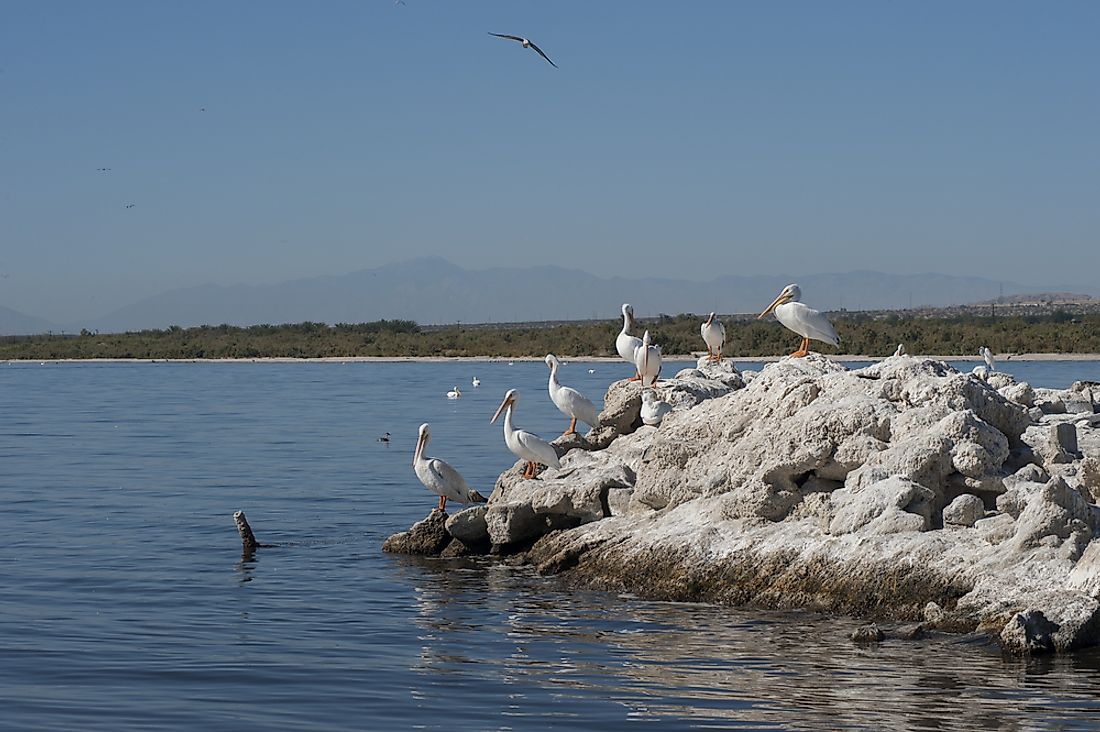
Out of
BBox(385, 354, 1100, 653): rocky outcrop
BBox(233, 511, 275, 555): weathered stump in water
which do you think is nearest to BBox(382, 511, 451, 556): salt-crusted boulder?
BBox(385, 354, 1100, 653): rocky outcrop

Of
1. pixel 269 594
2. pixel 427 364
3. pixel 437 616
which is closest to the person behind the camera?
pixel 437 616

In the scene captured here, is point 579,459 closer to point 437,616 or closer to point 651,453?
point 651,453

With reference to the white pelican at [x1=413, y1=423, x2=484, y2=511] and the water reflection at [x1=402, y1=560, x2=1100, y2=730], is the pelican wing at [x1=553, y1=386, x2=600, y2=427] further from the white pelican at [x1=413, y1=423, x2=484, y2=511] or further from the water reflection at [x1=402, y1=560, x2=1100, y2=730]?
the water reflection at [x1=402, y1=560, x2=1100, y2=730]

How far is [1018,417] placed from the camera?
1334 centimetres

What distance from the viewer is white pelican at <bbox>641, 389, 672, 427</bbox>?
16.1 meters

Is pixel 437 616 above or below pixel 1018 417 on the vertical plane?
below

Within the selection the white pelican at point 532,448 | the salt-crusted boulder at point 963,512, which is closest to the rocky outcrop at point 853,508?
the salt-crusted boulder at point 963,512

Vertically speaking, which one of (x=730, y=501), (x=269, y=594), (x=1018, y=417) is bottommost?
(x=269, y=594)

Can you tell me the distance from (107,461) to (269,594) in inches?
544

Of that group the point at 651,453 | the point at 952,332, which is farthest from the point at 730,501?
the point at 952,332

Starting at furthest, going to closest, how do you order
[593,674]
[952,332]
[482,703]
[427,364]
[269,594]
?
[427,364]
[952,332]
[269,594]
[593,674]
[482,703]

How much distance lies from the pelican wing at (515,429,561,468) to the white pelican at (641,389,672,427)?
1125 millimetres

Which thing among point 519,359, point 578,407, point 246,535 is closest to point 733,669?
point 246,535

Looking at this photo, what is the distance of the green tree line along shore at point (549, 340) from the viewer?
61.1 meters
